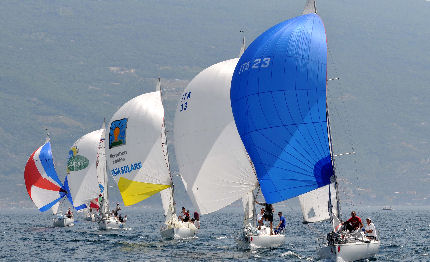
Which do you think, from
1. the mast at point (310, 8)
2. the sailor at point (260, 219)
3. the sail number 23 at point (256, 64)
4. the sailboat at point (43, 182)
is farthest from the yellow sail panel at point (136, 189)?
the sailboat at point (43, 182)

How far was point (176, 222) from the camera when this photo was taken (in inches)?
1853

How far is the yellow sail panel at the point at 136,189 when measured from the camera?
1906 inches

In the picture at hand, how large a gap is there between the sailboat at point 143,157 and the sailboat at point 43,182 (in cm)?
2186

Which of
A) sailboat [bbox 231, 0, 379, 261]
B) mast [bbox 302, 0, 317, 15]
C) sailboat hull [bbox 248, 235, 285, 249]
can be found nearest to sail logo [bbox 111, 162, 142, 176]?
sailboat hull [bbox 248, 235, 285, 249]

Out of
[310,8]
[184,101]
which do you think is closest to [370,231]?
[310,8]

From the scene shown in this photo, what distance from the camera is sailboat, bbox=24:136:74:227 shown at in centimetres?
7038

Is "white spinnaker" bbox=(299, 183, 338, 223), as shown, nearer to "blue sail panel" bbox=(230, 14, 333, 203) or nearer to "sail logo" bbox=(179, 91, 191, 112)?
"blue sail panel" bbox=(230, 14, 333, 203)

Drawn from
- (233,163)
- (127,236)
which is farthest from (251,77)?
(127,236)

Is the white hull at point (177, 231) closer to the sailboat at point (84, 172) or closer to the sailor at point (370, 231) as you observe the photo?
the sailor at point (370, 231)

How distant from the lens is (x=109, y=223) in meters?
61.0

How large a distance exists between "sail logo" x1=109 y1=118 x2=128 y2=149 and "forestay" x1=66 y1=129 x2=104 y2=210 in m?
16.8

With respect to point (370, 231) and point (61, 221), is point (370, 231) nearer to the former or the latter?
point (370, 231)

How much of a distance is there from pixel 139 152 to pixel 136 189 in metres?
2.40

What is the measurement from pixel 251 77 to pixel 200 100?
9.63 metres
